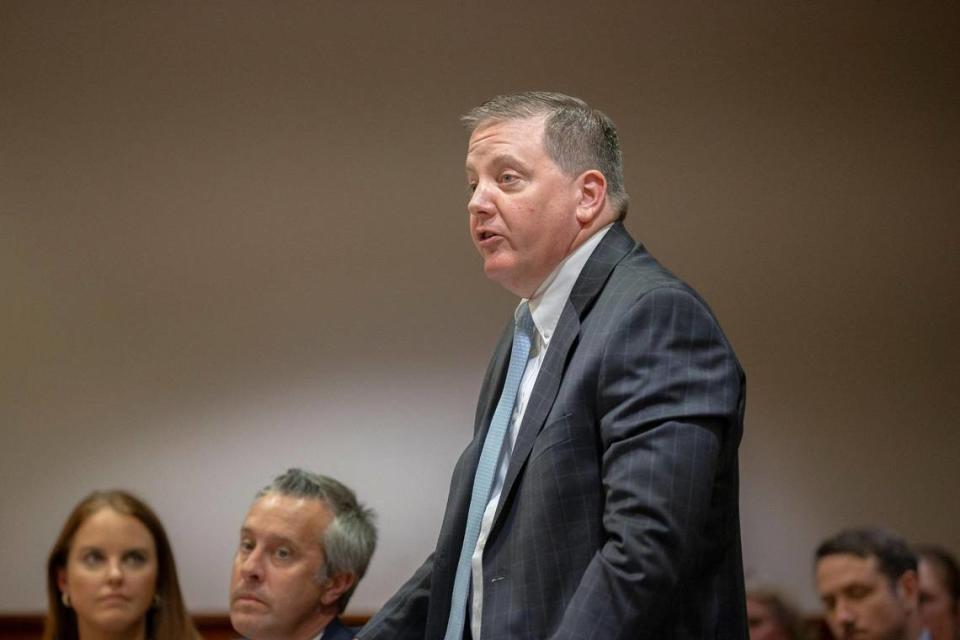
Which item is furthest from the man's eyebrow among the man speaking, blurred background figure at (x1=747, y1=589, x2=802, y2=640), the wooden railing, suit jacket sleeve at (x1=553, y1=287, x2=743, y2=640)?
the wooden railing

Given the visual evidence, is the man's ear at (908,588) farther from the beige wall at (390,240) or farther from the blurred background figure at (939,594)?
the beige wall at (390,240)

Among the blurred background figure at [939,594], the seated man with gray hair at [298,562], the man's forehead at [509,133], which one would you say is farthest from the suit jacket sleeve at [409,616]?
the blurred background figure at [939,594]

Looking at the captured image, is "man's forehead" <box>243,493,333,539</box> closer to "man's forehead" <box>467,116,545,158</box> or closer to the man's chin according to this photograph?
the man's chin

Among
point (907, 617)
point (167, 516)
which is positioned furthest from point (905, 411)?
point (167, 516)

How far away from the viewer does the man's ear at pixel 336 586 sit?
8.10 feet

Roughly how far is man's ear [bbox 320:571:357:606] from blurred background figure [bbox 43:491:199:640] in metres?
0.39

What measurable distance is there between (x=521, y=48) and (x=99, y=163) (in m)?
1.31

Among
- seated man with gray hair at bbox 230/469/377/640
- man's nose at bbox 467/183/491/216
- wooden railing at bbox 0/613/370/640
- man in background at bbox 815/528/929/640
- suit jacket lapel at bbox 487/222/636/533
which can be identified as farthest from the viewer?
wooden railing at bbox 0/613/370/640

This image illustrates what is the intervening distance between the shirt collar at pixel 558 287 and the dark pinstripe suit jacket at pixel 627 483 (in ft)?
0.20

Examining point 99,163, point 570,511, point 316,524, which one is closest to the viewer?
point 570,511

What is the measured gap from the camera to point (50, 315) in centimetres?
367

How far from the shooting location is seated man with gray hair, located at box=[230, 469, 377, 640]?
2.44 meters

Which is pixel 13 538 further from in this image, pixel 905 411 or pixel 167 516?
pixel 905 411

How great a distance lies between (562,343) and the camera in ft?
5.48
